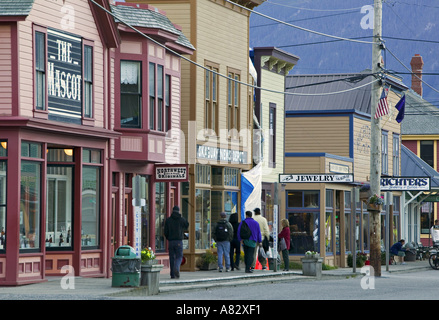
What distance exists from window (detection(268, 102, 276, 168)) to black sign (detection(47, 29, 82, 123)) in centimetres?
1526

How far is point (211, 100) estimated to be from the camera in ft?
105

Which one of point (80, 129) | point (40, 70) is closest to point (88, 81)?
point (80, 129)

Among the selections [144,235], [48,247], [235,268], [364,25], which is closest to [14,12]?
[48,247]

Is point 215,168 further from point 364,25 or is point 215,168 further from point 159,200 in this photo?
point 364,25

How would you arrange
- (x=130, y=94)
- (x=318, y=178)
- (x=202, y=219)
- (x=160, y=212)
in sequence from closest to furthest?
(x=130, y=94) → (x=160, y=212) → (x=202, y=219) → (x=318, y=178)

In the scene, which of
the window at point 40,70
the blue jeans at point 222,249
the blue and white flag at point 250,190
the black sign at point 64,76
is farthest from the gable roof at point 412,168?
the window at point 40,70

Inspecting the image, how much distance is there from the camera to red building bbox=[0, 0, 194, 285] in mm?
21578

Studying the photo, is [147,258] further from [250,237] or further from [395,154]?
[395,154]

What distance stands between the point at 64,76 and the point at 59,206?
3.27 meters

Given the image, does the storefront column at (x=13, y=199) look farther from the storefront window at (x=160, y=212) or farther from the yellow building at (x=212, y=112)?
the yellow building at (x=212, y=112)

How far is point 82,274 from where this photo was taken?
2395 cm

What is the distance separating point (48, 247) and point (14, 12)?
5922mm

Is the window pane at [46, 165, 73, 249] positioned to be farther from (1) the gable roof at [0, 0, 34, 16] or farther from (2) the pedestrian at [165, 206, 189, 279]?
(1) the gable roof at [0, 0, 34, 16]

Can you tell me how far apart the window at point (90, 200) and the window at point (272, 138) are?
14.2 m
